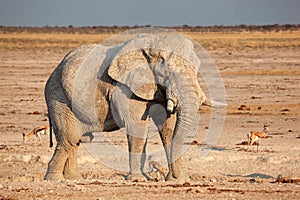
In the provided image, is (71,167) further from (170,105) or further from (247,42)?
(247,42)

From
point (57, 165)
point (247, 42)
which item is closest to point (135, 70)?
point (57, 165)

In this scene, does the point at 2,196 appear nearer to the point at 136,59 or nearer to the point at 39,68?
the point at 136,59

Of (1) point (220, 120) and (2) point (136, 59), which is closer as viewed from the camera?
(2) point (136, 59)

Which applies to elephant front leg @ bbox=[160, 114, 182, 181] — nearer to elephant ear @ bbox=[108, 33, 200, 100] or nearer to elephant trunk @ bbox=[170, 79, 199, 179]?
elephant trunk @ bbox=[170, 79, 199, 179]

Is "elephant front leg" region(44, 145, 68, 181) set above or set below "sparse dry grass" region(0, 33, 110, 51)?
below

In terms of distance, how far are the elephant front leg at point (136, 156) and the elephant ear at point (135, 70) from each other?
58cm

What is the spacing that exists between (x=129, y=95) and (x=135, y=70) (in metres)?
0.32

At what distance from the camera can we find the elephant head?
1013 centimetres

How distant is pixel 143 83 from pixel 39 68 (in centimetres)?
2647

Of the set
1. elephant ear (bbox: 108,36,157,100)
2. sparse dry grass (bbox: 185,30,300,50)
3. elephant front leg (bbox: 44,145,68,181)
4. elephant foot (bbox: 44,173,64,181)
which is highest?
sparse dry grass (bbox: 185,30,300,50)

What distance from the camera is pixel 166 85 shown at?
10273 millimetres

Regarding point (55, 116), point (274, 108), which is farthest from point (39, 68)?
point (55, 116)

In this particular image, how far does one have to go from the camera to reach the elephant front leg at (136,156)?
35.1ft

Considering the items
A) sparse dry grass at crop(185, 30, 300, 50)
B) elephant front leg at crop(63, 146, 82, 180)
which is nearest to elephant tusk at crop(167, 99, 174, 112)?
elephant front leg at crop(63, 146, 82, 180)
